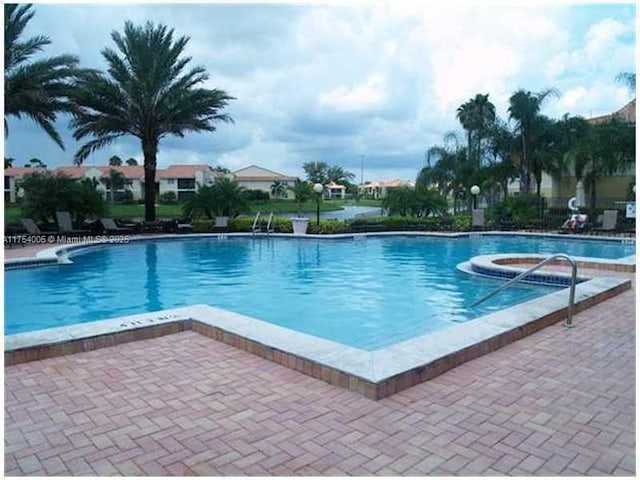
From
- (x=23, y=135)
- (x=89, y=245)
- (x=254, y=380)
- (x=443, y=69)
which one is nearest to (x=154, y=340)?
(x=254, y=380)

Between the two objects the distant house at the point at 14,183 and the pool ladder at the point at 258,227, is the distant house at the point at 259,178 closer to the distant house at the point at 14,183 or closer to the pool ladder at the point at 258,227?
the distant house at the point at 14,183

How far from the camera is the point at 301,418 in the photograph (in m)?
3.29

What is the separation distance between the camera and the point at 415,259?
13391 millimetres

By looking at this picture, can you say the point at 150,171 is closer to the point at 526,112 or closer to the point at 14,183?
the point at 526,112

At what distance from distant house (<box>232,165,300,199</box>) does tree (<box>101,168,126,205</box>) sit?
1453 cm

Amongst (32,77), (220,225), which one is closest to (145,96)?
(32,77)

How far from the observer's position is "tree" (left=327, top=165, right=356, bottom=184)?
58750 mm

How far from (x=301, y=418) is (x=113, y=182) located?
169 feet

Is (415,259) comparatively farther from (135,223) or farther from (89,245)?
(135,223)

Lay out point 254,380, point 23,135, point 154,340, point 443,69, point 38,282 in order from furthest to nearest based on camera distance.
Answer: point 23,135 < point 443,69 < point 38,282 < point 154,340 < point 254,380

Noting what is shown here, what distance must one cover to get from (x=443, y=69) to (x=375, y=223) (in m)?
10.4

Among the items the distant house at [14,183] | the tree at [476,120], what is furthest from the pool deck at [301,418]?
the tree at [476,120]

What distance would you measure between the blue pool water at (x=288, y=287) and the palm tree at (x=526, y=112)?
1044 centimetres

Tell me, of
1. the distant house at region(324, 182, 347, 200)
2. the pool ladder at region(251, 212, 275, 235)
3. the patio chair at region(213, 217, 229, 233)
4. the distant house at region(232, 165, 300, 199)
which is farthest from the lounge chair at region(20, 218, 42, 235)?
the distant house at region(232, 165, 300, 199)
